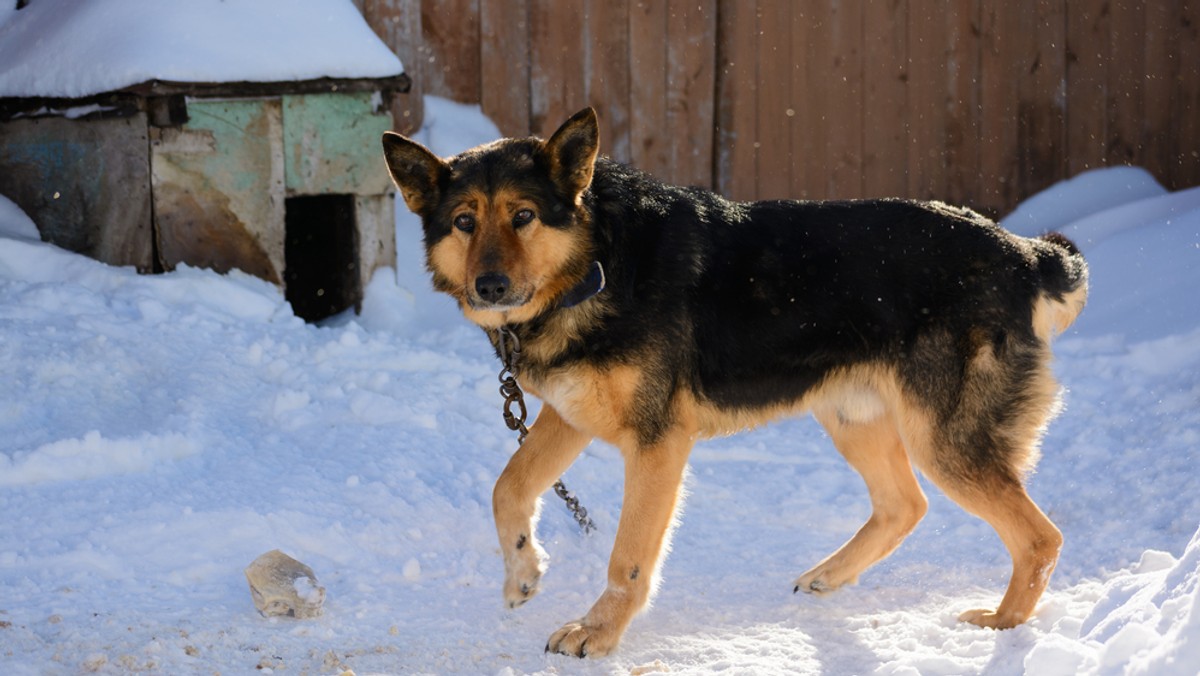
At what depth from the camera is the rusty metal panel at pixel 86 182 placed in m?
7.51

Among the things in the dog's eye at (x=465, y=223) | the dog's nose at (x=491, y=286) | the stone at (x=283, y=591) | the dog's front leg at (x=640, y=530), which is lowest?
the stone at (x=283, y=591)

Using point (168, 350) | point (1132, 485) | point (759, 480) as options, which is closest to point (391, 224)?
point (168, 350)

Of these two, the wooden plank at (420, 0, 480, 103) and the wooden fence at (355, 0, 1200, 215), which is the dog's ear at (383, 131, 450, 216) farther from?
the wooden plank at (420, 0, 480, 103)

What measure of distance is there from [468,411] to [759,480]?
4.93 feet

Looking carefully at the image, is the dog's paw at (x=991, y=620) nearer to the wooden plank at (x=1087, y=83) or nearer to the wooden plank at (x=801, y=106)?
the wooden plank at (x=801, y=106)

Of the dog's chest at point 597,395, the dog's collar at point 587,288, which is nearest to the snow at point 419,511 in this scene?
the dog's chest at point 597,395

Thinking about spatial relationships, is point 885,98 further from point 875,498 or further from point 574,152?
point 574,152

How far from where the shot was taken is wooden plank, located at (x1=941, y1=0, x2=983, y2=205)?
10492 mm

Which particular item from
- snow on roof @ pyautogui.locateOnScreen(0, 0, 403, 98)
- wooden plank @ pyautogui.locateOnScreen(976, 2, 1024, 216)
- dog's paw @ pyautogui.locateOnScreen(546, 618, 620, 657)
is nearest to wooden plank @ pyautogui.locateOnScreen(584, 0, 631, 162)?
snow on roof @ pyautogui.locateOnScreen(0, 0, 403, 98)

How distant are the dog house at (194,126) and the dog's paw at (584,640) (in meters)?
4.06

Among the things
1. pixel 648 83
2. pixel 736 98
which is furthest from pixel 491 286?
pixel 736 98

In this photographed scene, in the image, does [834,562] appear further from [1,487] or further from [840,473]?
[1,487]

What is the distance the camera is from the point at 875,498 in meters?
5.30

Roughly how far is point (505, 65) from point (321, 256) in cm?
193
